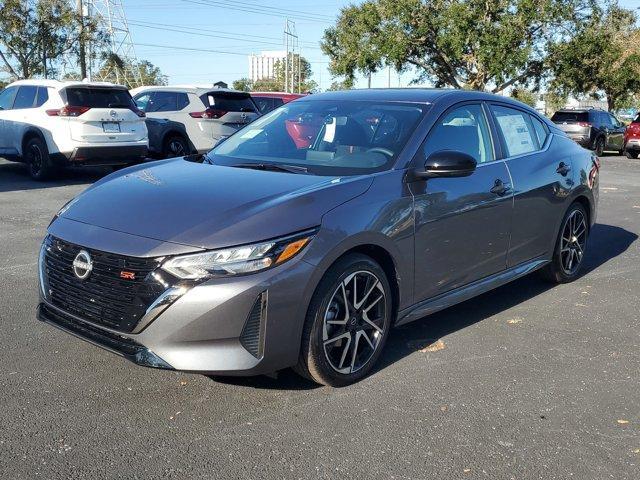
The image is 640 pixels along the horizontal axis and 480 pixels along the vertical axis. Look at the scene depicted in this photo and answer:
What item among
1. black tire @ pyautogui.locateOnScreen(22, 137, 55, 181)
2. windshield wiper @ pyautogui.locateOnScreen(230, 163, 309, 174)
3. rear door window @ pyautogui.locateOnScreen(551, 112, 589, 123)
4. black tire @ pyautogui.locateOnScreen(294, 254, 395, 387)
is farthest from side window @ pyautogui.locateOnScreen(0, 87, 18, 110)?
rear door window @ pyautogui.locateOnScreen(551, 112, 589, 123)

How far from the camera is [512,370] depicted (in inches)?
166

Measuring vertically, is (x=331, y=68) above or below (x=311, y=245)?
above

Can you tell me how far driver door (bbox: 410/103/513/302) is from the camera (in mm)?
4266

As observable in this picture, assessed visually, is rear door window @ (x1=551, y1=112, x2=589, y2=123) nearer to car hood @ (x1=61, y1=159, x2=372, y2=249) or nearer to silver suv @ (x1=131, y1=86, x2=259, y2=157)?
silver suv @ (x1=131, y1=86, x2=259, y2=157)

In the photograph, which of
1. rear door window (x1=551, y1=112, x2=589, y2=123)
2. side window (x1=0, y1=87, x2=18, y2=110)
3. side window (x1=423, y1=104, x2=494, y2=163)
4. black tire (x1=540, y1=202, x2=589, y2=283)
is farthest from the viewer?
rear door window (x1=551, y1=112, x2=589, y2=123)

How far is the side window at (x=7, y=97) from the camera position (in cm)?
1330

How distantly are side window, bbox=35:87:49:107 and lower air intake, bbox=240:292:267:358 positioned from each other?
34.7 feet

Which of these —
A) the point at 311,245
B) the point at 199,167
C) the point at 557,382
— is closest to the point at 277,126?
the point at 199,167

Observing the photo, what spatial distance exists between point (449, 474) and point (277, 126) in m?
2.85

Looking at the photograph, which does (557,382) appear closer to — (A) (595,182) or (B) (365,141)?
(B) (365,141)

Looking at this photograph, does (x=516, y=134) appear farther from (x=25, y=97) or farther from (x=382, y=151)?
(x=25, y=97)

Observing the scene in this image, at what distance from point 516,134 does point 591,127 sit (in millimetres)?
19964

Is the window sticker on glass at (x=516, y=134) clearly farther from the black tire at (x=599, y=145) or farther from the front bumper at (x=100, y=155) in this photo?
the black tire at (x=599, y=145)

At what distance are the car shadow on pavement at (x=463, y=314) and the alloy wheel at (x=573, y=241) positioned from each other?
0.26 meters
